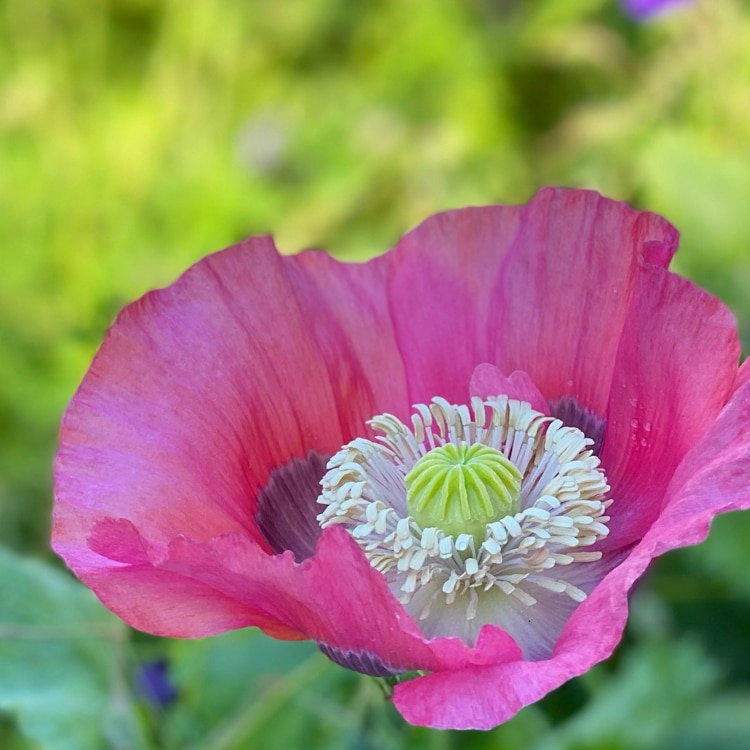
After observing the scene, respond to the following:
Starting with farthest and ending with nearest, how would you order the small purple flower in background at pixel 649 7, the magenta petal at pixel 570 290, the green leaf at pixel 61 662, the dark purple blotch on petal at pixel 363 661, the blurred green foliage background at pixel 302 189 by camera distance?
1. the small purple flower in background at pixel 649 7
2. the blurred green foliage background at pixel 302 189
3. the green leaf at pixel 61 662
4. the magenta petal at pixel 570 290
5. the dark purple blotch on petal at pixel 363 661

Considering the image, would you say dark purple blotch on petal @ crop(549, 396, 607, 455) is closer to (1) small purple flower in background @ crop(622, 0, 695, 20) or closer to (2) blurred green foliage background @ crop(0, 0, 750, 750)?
(2) blurred green foliage background @ crop(0, 0, 750, 750)

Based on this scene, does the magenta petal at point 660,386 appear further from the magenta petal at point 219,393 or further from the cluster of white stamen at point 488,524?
the magenta petal at point 219,393

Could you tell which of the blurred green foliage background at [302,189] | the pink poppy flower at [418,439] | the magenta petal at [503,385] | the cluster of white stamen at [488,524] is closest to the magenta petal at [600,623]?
the pink poppy flower at [418,439]

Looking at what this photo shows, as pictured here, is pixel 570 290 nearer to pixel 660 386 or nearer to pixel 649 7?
pixel 660 386

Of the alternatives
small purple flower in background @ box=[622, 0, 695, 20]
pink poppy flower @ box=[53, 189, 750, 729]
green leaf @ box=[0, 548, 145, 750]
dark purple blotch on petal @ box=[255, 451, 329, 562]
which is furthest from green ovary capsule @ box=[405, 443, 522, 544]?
small purple flower in background @ box=[622, 0, 695, 20]

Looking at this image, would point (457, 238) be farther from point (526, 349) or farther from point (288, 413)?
point (288, 413)

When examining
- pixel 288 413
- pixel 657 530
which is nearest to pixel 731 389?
pixel 657 530
